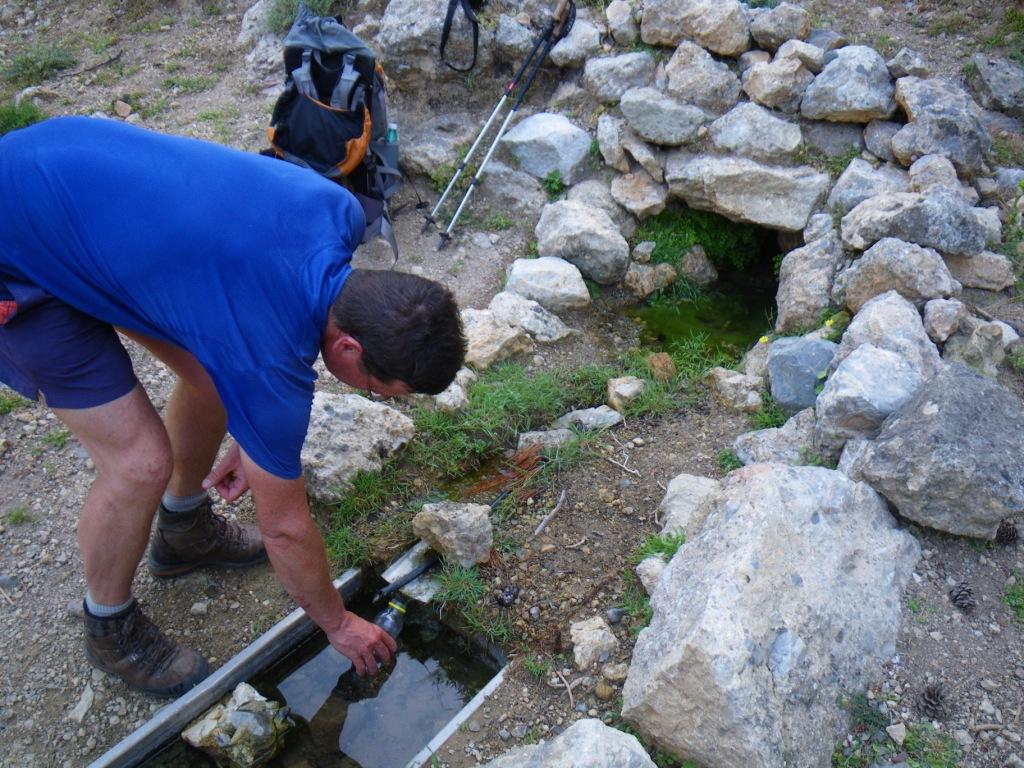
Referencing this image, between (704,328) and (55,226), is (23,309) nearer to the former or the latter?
(55,226)

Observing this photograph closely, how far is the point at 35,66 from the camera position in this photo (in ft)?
23.2

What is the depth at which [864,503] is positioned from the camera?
2838 millimetres

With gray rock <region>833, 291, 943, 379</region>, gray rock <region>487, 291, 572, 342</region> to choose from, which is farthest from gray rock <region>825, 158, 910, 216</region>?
gray rock <region>487, 291, 572, 342</region>

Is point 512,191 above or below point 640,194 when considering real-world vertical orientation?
below

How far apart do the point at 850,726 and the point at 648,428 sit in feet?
5.95

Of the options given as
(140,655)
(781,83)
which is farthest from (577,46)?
(140,655)

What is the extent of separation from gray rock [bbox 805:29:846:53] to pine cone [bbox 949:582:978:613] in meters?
4.07

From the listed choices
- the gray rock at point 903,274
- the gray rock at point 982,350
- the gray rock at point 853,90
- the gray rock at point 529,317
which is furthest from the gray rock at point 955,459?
the gray rock at point 853,90

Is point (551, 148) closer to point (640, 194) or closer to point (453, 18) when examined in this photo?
point (640, 194)

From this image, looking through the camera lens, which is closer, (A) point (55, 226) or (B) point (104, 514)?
(A) point (55, 226)

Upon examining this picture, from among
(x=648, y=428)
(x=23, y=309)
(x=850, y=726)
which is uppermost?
(x=23, y=309)

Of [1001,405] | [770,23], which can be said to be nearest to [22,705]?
[1001,405]

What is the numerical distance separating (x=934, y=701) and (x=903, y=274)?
7.58ft

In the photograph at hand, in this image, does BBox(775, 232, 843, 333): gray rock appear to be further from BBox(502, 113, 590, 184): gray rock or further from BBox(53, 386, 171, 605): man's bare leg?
BBox(53, 386, 171, 605): man's bare leg
